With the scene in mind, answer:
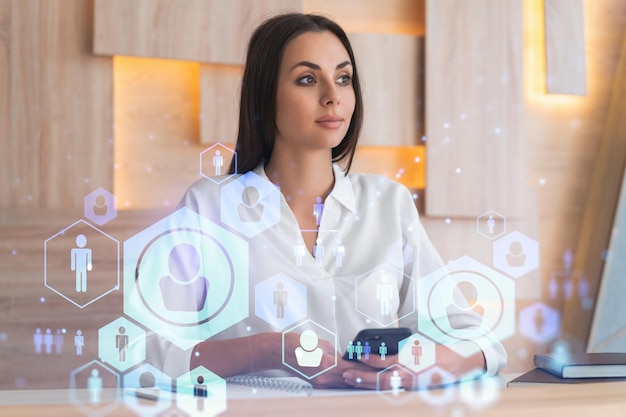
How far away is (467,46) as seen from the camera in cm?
202

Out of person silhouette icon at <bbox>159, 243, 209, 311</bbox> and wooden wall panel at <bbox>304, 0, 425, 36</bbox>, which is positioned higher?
wooden wall panel at <bbox>304, 0, 425, 36</bbox>

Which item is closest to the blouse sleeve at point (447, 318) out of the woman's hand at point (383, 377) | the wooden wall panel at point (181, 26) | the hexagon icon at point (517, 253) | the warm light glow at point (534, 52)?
the woman's hand at point (383, 377)

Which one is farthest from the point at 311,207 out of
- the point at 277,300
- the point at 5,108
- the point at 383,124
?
the point at 5,108

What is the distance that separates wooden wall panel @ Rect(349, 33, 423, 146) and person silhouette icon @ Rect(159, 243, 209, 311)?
100 centimetres

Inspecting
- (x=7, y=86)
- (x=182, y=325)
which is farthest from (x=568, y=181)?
(x=7, y=86)

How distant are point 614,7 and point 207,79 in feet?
4.65

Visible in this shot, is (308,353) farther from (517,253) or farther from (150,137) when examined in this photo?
(517,253)

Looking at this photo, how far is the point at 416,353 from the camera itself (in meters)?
0.83

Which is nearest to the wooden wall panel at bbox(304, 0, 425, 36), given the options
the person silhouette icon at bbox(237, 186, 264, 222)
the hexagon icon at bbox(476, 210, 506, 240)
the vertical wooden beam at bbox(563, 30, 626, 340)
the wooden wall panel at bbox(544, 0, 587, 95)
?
the wooden wall panel at bbox(544, 0, 587, 95)

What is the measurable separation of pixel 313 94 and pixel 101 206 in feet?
3.20

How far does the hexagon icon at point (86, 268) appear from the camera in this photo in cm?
173

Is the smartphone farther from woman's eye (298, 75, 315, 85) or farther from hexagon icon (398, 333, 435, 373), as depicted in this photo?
woman's eye (298, 75, 315, 85)

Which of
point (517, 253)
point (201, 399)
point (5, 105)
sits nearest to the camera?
point (201, 399)

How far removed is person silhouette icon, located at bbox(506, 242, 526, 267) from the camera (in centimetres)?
219
